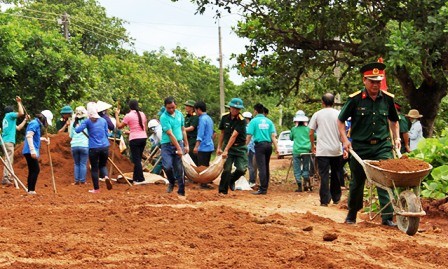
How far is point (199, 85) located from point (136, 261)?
5686 centimetres

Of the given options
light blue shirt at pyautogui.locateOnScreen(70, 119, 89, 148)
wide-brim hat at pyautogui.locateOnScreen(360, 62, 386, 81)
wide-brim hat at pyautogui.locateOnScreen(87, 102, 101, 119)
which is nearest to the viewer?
wide-brim hat at pyautogui.locateOnScreen(360, 62, 386, 81)

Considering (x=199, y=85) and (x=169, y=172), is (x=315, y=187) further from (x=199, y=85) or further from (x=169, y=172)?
(x=199, y=85)

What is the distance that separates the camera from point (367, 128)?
9.50 metres

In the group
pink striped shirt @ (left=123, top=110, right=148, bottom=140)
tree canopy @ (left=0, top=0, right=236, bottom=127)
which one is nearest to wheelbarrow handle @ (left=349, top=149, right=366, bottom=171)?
pink striped shirt @ (left=123, top=110, right=148, bottom=140)

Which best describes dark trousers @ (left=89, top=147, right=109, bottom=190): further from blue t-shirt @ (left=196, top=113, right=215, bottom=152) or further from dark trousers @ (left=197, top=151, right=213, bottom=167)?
dark trousers @ (left=197, top=151, right=213, bottom=167)

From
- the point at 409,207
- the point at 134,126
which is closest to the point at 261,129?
the point at 134,126

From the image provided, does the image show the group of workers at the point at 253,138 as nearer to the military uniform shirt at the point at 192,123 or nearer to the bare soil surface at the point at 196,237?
the military uniform shirt at the point at 192,123

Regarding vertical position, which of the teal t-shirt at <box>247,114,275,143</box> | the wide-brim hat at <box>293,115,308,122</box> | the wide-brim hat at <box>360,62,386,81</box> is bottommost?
the teal t-shirt at <box>247,114,275,143</box>

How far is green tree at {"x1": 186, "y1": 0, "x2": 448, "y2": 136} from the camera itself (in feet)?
49.7

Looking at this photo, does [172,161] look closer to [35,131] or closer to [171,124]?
[171,124]

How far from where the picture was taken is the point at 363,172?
952cm

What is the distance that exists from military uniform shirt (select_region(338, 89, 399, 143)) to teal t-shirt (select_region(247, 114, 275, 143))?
539 centimetres

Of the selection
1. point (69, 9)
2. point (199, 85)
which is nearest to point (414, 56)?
point (69, 9)

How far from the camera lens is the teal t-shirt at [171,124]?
42.5 feet
